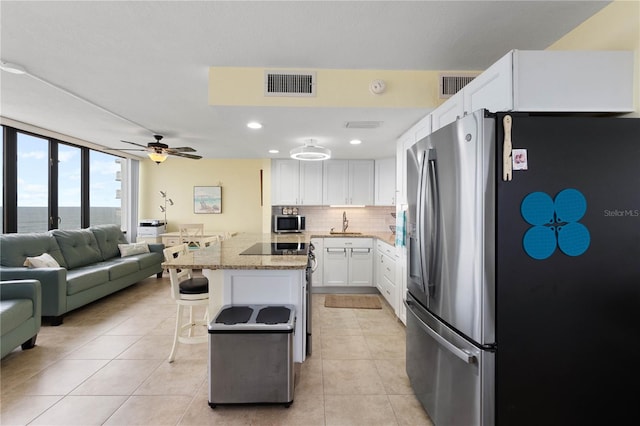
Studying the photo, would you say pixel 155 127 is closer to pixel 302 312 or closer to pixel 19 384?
pixel 19 384

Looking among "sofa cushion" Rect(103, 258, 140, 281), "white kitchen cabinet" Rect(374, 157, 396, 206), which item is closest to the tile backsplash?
"white kitchen cabinet" Rect(374, 157, 396, 206)

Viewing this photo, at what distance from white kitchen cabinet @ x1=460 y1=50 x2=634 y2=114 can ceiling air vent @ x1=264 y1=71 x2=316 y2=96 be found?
4.71 ft

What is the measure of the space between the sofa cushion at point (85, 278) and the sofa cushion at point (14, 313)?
755 millimetres

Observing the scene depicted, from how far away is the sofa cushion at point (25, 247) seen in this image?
3.25 metres

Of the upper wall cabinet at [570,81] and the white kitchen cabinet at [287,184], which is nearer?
the upper wall cabinet at [570,81]

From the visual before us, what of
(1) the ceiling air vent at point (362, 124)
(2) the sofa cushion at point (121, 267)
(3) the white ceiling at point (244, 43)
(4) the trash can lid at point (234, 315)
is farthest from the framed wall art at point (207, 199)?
(4) the trash can lid at point (234, 315)

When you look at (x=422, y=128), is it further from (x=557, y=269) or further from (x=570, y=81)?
(x=557, y=269)

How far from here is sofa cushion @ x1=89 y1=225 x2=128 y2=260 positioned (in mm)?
4539

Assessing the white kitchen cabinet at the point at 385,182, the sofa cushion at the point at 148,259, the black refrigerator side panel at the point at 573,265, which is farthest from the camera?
the white kitchen cabinet at the point at 385,182

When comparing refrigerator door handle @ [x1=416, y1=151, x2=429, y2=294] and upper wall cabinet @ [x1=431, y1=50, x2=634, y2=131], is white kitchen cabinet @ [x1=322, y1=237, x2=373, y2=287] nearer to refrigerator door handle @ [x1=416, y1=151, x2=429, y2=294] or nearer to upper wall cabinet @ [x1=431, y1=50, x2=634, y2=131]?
refrigerator door handle @ [x1=416, y1=151, x2=429, y2=294]

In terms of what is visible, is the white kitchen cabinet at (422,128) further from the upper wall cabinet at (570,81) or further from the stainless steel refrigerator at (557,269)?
the stainless steel refrigerator at (557,269)

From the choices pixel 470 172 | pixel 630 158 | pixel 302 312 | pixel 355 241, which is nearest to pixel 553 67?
pixel 630 158

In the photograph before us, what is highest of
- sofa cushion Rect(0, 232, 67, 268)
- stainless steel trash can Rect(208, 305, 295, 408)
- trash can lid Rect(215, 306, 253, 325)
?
sofa cushion Rect(0, 232, 67, 268)

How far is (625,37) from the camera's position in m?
1.58
